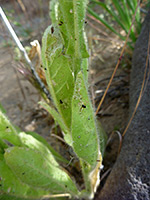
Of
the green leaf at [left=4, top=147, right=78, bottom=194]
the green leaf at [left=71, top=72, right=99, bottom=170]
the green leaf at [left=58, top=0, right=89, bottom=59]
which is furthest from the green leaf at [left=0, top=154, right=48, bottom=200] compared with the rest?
the green leaf at [left=58, top=0, right=89, bottom=59]

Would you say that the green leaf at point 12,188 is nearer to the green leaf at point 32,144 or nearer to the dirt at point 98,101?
the green leaf at point 32,144

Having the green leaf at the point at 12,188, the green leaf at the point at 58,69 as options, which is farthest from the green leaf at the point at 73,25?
the green leaf at the point at 12,188

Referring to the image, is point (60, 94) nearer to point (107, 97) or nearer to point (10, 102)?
point (107, 97)

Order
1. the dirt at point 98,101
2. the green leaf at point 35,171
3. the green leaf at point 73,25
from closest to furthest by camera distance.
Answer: the green leaf at point 73,25, the green leaf at point 35,171, the dirt at point 98,101

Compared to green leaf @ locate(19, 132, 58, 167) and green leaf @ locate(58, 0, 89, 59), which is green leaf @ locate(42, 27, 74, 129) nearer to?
green leaf @ locate(58, 0, 89, 59)

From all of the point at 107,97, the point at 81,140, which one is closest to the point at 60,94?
the point at 81,140

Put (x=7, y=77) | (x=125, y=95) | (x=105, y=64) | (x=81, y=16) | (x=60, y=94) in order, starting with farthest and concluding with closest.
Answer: (x=7, y=77), (x=105, y=64), (x=125, y=95), (x=60, y=94), (x=81, y=16)
